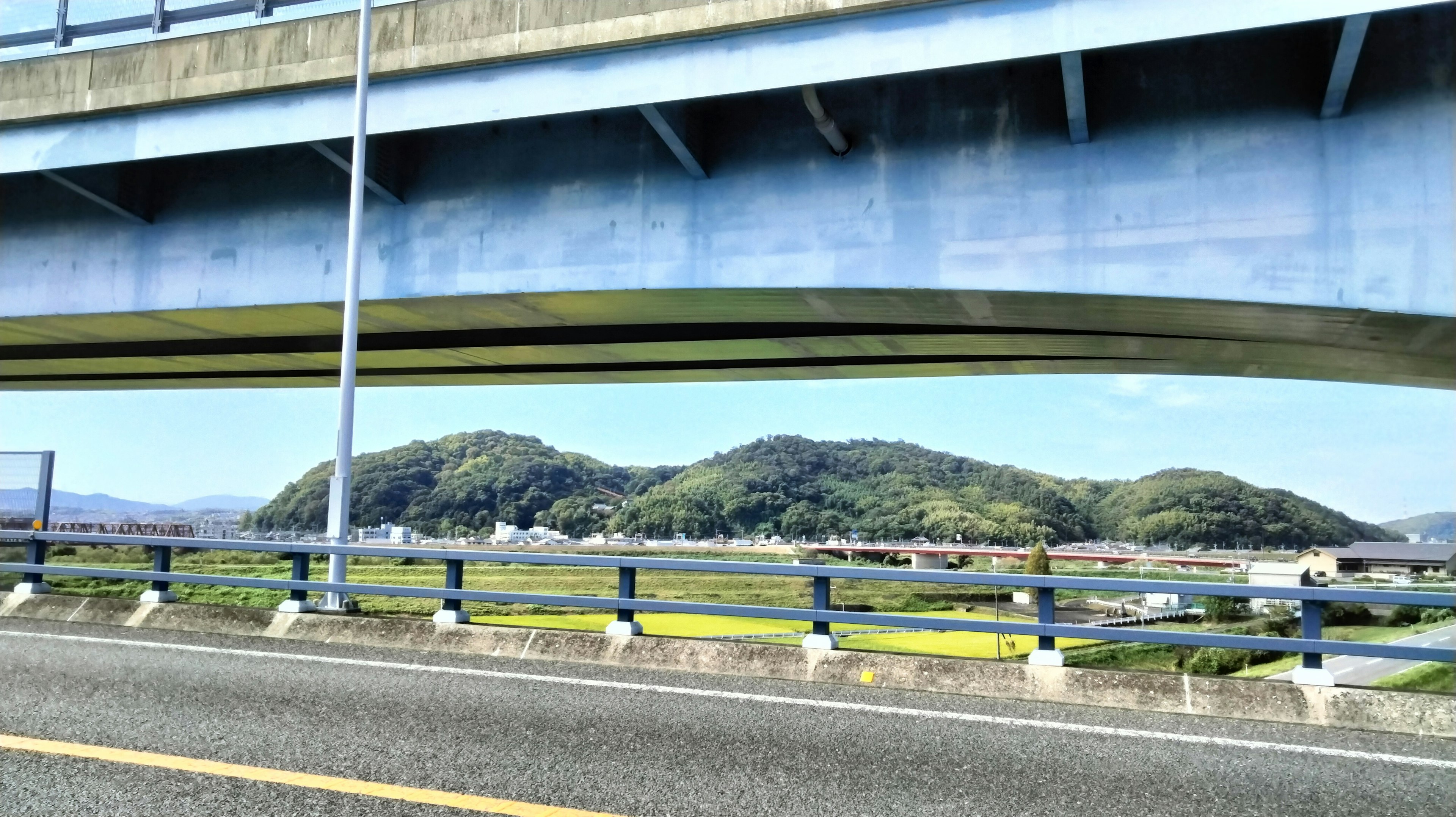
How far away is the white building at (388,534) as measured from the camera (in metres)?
16.6

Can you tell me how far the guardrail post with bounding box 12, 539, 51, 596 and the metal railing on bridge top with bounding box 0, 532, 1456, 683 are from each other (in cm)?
2

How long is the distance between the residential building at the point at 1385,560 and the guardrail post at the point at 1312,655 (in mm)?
2515

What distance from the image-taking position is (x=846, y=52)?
32.3 feet

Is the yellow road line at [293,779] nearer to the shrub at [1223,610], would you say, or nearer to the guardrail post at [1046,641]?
the guardrail post at [1046,641]

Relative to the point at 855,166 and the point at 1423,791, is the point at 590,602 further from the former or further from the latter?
the point at 1423,791

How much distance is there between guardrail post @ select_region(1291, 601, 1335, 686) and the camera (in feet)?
22.4

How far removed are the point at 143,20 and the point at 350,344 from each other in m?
6.04

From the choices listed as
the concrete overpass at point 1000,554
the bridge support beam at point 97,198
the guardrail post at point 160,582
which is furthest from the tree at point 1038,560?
the bridge support beam at point 97,198

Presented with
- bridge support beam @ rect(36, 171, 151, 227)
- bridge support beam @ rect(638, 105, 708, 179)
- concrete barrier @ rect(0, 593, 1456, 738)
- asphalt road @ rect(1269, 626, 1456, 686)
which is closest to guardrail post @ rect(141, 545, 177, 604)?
concrete barrier @ rect(0, 593, 1456, 738)

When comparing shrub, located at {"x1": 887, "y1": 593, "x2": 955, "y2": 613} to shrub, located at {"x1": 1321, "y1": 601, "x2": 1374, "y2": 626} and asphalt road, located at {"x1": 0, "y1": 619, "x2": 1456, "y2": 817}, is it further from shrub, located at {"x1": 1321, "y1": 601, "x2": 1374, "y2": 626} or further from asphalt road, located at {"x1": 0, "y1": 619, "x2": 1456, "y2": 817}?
asphalt road, located at {"x1": 0, "y1": 619, "x2": 1456, "y2": 817}

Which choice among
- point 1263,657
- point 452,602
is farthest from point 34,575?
point 1263,657

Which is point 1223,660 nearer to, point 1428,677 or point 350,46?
point 1428,677

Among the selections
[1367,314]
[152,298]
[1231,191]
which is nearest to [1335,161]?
[1231,191]

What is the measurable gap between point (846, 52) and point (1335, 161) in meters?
4.80
